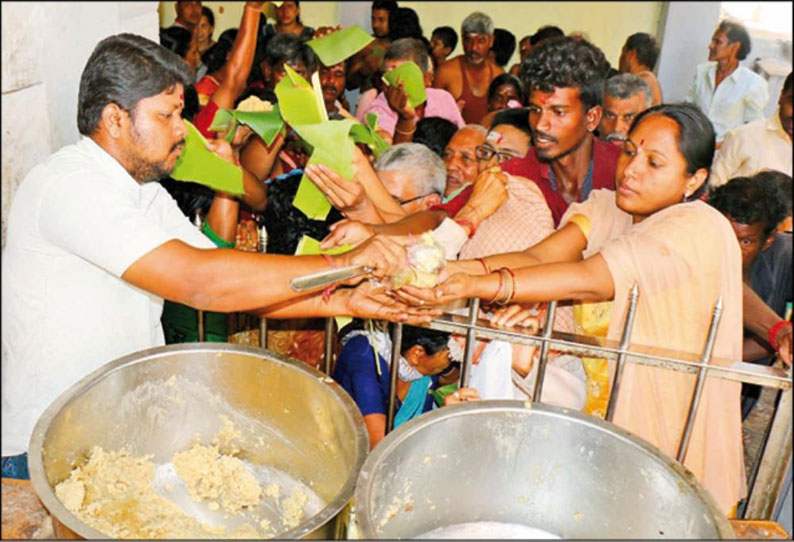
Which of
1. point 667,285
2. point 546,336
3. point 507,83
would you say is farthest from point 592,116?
point 507,83

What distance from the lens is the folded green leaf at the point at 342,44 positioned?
2.94 meters

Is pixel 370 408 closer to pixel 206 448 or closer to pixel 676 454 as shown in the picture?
pixel 206 448

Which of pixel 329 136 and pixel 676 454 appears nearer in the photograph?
pixel 676 454

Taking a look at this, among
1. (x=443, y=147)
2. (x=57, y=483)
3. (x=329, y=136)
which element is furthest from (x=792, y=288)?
(x=57, y=483)

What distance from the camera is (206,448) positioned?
1894mm

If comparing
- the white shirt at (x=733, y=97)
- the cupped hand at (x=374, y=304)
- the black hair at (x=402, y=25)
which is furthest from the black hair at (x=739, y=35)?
the cupped hand at (x=374, y=304)

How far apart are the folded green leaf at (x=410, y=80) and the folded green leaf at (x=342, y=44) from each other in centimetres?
97

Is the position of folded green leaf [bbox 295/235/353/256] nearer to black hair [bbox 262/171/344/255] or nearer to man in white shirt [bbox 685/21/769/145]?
black hair [bbox 262/171/344/255]

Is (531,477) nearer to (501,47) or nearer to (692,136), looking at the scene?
(692,136)

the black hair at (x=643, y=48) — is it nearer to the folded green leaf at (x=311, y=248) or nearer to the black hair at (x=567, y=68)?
the black hair at (x=567, y=68)

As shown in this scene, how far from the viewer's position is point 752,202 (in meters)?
3.06

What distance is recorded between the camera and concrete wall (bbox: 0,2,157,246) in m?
2.07

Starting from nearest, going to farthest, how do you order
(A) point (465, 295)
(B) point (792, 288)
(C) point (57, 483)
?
(C) point (57, 483)
(A) point (465, 295)
(B) point (792, 288)

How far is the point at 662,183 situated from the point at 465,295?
2.26 feet
